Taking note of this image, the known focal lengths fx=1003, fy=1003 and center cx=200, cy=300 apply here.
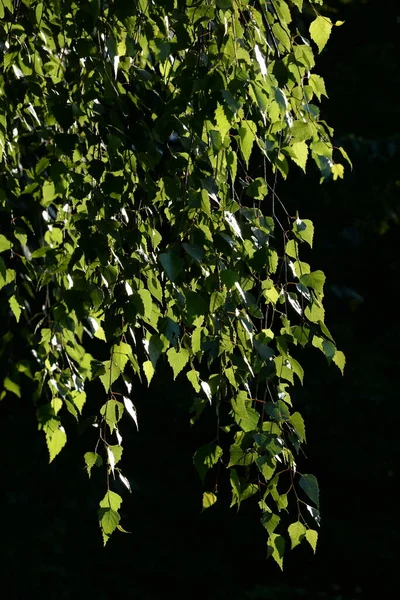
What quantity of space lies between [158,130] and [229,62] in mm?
166

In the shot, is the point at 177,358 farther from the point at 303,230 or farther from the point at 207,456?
the point at 303,230

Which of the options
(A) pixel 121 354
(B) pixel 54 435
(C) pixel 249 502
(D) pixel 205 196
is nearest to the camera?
(D) pixel 205 196

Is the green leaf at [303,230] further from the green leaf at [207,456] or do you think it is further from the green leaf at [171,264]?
the green leaf at [207,456]

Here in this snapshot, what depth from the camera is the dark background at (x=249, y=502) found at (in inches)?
208

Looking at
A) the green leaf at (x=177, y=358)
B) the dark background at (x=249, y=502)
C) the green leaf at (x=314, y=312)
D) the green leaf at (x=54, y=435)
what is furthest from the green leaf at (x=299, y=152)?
the dark background at (x=249, y=502)

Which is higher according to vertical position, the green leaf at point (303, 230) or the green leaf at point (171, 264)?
the green leaf at point (171, 264)

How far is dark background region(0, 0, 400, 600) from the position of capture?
5.29 m

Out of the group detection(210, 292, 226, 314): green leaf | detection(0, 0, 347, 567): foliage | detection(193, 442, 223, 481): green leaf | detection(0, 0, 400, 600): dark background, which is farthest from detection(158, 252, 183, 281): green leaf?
detection(0, 0, 400, 600): dark background

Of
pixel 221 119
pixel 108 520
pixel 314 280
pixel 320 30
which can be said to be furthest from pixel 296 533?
pixel 320 30

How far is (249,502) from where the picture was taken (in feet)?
17.9

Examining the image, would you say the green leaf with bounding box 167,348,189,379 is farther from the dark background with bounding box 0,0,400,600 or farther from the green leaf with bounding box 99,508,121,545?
the dark background with bounding box 0,0,400,600

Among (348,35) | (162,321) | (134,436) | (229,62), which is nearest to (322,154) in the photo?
(229,62)

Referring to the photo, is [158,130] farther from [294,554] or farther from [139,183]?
[294,554]

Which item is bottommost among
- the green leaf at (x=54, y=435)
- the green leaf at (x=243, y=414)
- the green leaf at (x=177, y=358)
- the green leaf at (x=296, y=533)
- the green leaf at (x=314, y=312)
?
the green leaf at (x=54, y=435)
